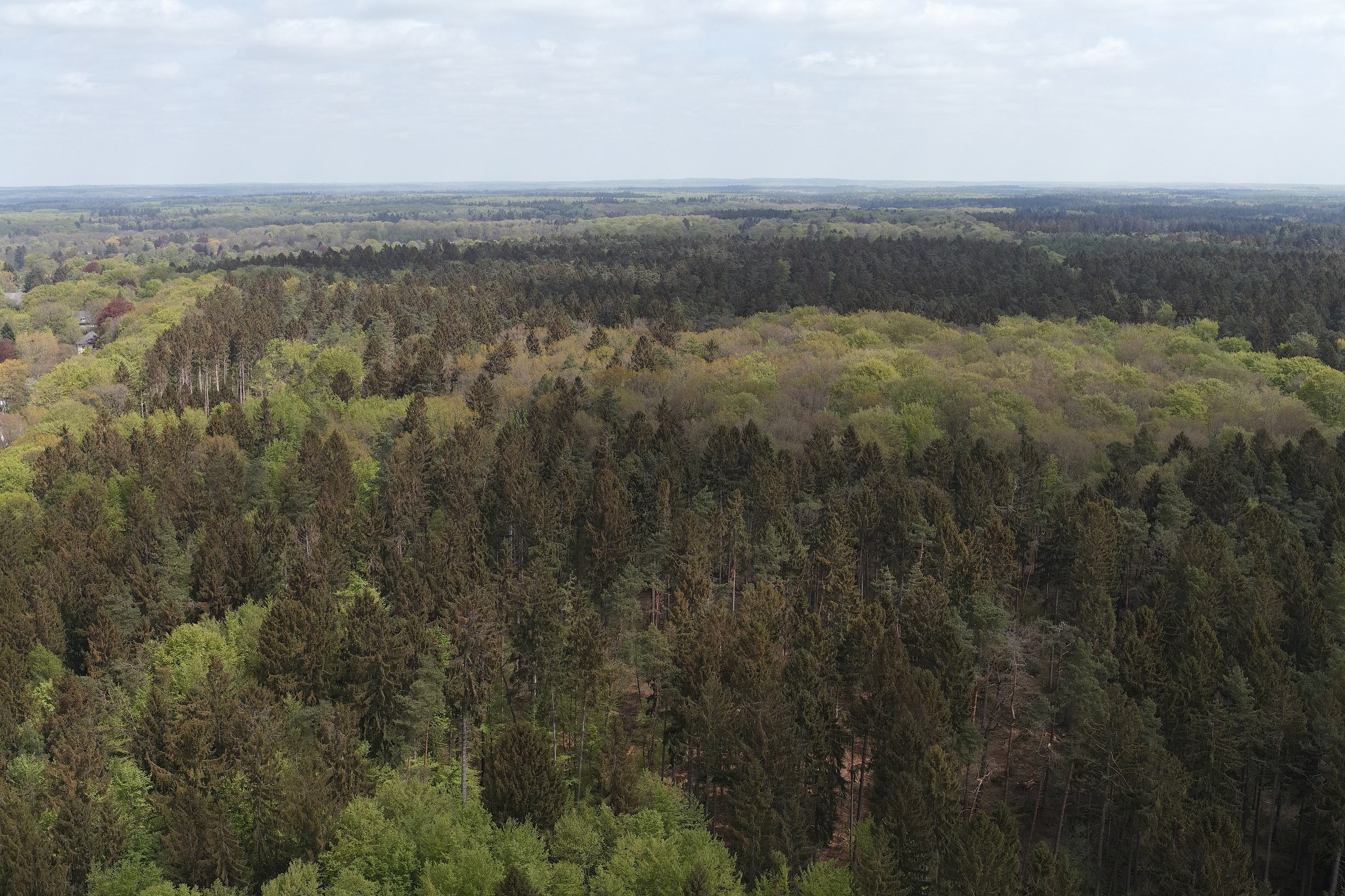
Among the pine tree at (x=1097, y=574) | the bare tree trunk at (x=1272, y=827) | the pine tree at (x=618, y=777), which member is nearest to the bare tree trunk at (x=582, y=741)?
the pine tree at (x=618, y=777)

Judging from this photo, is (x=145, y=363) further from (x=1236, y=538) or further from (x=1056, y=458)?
(x=1236, y=538)

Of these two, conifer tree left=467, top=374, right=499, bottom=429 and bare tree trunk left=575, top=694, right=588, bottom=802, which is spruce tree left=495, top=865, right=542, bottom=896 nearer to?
bare tree trunk left=575, top=694, right=588, bottom=802

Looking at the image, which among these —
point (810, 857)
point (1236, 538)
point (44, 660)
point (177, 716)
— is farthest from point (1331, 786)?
point (44, 660)

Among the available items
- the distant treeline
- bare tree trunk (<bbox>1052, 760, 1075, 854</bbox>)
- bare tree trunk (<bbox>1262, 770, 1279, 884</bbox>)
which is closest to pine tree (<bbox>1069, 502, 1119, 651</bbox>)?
bare tree trunk (<bbox>1052, 760, 1075, 854</bbox>)

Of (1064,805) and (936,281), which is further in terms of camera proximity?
(936,281)

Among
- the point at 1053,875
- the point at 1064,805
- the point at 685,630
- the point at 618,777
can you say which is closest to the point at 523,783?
the point at 618,777

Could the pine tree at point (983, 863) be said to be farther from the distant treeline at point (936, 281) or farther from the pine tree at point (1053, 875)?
the distant treeline at point (936, 281)

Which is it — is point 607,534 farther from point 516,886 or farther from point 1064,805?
point 516,886
